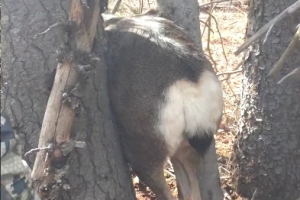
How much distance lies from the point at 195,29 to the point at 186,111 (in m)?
0.96

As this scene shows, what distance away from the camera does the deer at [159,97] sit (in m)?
3.77

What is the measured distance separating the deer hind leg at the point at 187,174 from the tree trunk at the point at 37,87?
60 centimetres

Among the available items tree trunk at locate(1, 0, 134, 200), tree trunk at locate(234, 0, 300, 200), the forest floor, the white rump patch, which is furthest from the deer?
tree trunk at locate(234, 0, 300, 200)

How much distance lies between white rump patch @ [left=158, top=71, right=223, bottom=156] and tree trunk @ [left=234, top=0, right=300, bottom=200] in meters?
1.11

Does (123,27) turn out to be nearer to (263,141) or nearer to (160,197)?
(160,197)

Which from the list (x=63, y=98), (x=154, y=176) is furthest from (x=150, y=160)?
(x=63, y=98)

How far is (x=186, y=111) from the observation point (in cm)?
373

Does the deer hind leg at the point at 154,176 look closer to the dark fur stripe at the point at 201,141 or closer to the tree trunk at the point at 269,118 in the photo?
the dark fur stripe at the point at 201,141

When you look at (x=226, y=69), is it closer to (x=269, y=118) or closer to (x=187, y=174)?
(x=269, y=118)

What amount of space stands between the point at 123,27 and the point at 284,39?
1.23 m

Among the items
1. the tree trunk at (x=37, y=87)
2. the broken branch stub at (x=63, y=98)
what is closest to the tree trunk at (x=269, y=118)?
the tree trunk at (x=37, y=87)

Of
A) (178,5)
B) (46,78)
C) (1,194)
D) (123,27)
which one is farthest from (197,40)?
(1,194)

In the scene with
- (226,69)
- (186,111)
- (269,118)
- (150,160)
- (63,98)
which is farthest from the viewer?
(226,69)

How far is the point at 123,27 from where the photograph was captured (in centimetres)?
424
